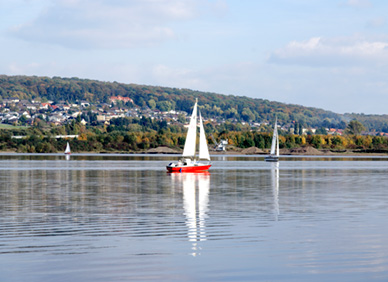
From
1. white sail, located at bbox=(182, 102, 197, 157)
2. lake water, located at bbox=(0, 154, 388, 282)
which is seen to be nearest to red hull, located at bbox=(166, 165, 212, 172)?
white sail, located at bbox=(182, 102, 197, 157)

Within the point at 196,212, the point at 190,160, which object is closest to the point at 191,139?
the point at 190,160

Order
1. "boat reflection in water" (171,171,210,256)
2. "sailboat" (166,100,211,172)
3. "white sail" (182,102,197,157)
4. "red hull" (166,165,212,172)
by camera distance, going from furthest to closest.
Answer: "white sail" (182,102,197,157)
"sailboat" (166,100,211,172)
"red hull" (166,165,212,172)
"boat reflection in water" (171,171,210,256)

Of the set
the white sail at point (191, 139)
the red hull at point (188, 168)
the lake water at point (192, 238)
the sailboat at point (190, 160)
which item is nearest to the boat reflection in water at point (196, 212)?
the lake water at point (192, 238)

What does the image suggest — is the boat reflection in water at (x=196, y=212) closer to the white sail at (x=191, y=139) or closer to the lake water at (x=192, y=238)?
the lake water at (x=192, y=238)

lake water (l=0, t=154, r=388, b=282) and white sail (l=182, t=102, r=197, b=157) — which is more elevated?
white sail (l=182, t=102, r=197, b=157)

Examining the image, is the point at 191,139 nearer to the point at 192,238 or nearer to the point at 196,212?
the point at 196,212

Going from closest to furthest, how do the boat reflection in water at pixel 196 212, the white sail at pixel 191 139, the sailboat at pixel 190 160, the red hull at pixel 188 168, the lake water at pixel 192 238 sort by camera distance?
1. the lake water at pixel 192 238
2. the boat reflection in water at pixel 196 212
3. the red hull at pixel 188 168
4. the sailboat at pixel 190 160
5. the white sail at pixel 191 139

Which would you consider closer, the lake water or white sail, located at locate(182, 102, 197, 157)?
the lake water

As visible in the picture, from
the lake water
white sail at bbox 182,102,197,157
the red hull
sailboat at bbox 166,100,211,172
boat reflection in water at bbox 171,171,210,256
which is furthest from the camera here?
white sail at bbox 182,102,197,157

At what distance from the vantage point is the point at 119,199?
46.8m

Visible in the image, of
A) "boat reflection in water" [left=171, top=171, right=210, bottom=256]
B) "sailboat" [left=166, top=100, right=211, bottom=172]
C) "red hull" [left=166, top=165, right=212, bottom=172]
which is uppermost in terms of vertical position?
"sailboat" [left=166, top=100, right=211, bottom=172]

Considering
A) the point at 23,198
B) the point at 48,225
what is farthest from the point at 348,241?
the point at 23,198

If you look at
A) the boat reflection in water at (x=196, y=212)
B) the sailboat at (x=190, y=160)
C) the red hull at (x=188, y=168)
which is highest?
the sailboat at (x=190, y=160)

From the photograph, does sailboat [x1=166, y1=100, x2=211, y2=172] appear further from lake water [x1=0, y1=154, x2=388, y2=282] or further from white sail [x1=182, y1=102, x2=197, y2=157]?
lake water [x1=0, y1=154, x2=388, y2=282]
